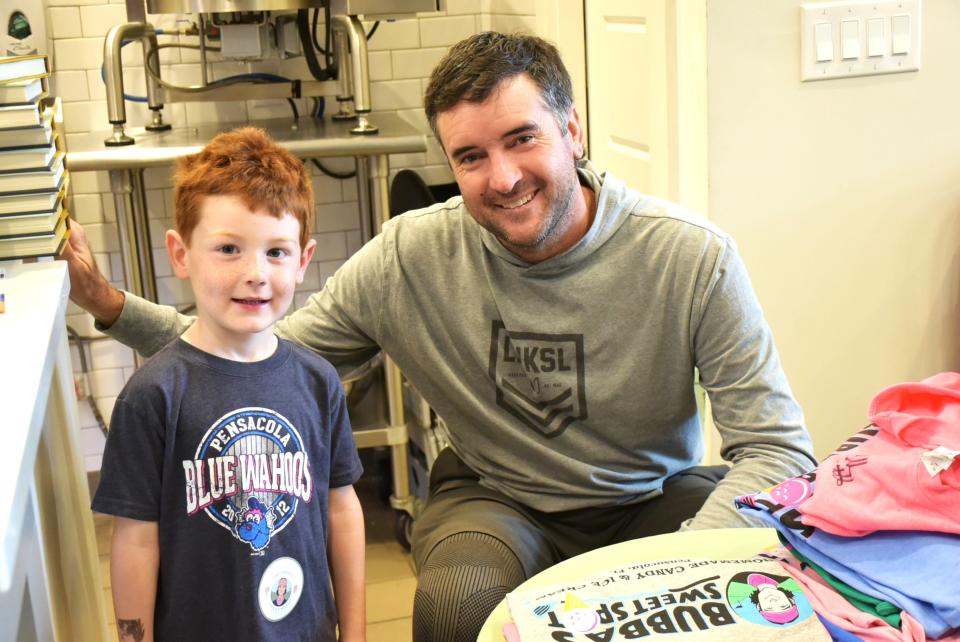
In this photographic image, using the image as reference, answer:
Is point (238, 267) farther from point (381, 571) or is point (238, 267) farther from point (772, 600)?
point (381, 571)

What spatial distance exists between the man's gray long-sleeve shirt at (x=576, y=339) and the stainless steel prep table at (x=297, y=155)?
92cm

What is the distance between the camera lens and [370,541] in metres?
3.09

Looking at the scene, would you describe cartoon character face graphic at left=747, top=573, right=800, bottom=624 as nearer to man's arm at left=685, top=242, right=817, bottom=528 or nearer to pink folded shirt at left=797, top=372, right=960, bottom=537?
pink folded shirt at left=797, top=372, right=960, bottom=537

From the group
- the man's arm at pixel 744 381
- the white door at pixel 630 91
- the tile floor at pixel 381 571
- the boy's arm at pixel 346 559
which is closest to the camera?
the boy's arm at pixel 346 559

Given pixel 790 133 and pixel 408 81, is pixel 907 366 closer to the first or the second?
pixel 790 133

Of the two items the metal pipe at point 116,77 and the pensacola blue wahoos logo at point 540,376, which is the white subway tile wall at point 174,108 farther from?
the pensacola blue wahoos logo at point 540,376

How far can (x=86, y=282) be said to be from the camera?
153 centimetres

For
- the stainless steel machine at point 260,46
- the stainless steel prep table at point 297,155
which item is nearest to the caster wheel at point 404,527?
the stainless steel prep table at point 297,155

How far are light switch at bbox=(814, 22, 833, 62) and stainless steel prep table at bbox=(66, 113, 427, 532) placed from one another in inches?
36.7

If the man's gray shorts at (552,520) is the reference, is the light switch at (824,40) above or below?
above

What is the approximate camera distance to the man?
1.58 m

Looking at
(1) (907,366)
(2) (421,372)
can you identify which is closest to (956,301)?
(1) (907,366)

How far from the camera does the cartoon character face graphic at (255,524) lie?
126cm

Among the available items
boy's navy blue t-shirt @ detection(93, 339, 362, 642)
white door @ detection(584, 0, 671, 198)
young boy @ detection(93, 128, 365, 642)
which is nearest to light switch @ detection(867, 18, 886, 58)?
white door @ detection(584, 0, 671, 198)
